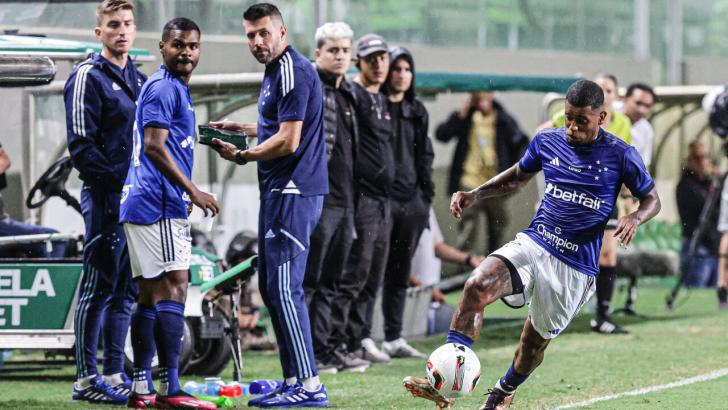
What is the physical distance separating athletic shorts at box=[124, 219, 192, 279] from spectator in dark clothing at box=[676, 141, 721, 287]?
10848 millimetres

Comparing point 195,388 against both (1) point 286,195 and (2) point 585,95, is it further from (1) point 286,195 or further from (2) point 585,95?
(2) point 585,95

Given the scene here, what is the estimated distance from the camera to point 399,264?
11.3 m

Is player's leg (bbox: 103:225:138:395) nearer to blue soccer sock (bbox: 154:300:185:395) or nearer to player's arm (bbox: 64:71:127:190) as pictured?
player's arm (bbox: 64:71:127:190)

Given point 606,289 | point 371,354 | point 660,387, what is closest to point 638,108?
point 606,289

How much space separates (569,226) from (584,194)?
0.61 feet

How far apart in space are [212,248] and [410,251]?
148 centimetres

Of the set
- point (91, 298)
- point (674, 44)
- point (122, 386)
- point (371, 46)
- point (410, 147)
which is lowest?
point (122, 386)

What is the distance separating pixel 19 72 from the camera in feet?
26.0

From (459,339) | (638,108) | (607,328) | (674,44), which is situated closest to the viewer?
(459,339)

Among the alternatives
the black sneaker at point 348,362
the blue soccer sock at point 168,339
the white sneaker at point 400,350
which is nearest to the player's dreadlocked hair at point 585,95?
the blue soccer sock at point 168,339

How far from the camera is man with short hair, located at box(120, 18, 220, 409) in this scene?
796 cm

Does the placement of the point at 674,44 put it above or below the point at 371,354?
above

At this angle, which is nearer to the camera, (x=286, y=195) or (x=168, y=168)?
(x=168, y=168)

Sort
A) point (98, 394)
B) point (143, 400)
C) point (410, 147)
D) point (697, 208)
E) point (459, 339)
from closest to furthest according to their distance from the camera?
point (459, 339)
point (143, 400)
point (98, 394)
point (410, 147)
point (697, 208)
